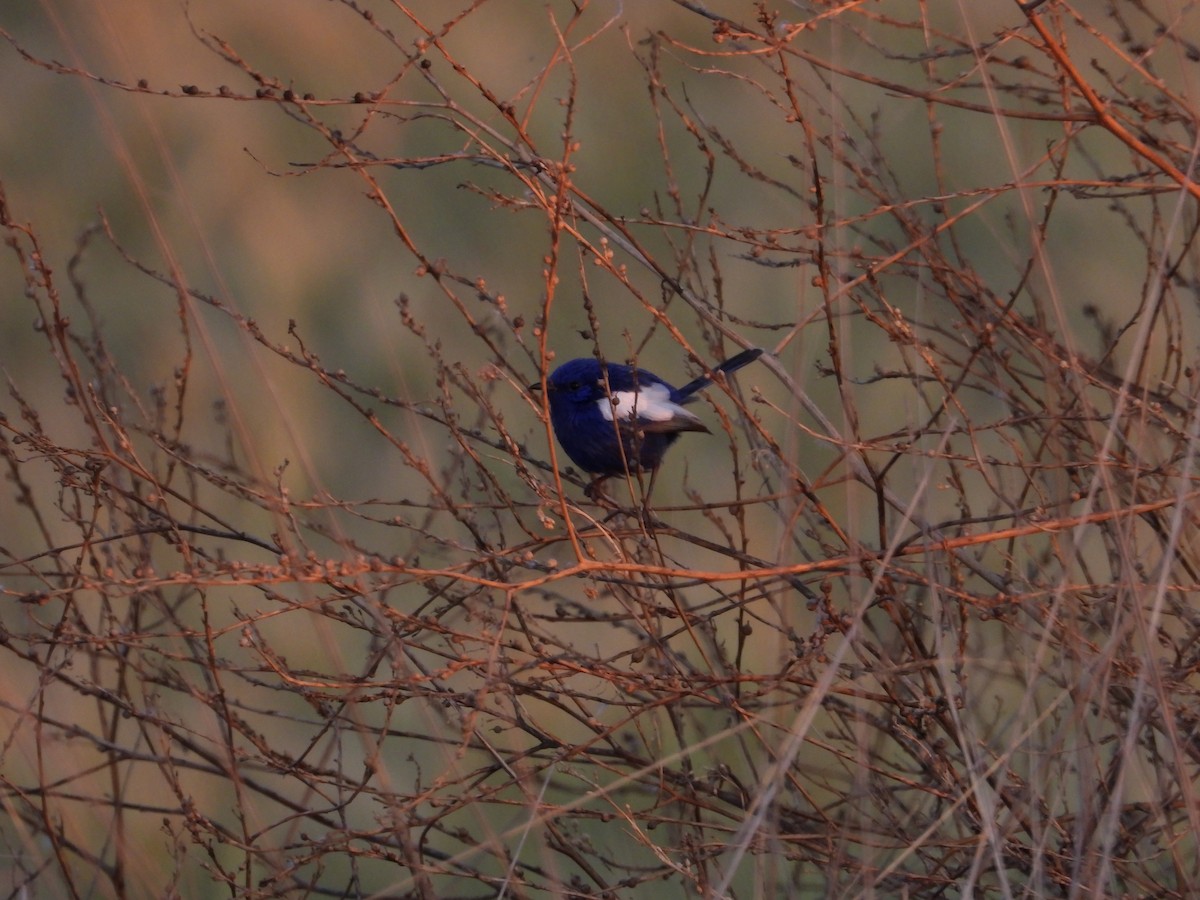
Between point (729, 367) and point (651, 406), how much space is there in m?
0.67

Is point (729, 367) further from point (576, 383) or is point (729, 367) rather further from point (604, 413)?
point (576, 383)

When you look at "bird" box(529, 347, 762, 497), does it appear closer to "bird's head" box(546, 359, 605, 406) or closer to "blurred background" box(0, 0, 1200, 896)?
"bird's head" box(546, 359, 605, 406)

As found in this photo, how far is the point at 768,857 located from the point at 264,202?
862 centimetres

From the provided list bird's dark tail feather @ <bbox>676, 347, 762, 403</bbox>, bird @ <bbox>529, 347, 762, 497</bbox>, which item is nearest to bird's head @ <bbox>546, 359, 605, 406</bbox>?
bird @ <bbox>529, 347, 762, 497</bbox>

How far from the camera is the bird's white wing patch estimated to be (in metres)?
4.00

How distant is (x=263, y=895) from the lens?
218cm

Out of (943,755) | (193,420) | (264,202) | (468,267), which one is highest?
(264,202)

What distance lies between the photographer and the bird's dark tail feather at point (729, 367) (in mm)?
2774

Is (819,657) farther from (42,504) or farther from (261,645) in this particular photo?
(42,504)

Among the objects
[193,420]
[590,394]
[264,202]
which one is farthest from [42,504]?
[590,394]

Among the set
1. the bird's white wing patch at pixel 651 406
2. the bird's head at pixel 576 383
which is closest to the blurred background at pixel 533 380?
the bird's head at pixel 576 383

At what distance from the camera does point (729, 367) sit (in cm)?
346

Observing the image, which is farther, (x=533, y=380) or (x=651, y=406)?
(x=533, y=380)

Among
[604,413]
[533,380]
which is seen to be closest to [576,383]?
[604,413]
